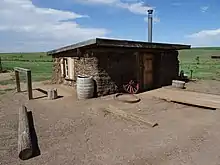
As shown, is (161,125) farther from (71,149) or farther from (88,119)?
(71,149)

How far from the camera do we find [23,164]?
13.5ft

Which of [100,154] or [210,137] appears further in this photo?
[210,137]

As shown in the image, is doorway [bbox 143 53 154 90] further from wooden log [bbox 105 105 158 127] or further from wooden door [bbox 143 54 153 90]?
wooden log [bbox 105 105 158 127]

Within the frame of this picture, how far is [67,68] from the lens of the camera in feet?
41.4

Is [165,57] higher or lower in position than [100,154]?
higher

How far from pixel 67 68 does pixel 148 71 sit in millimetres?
5008

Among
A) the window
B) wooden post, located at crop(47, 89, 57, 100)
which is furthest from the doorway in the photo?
wooden post, located at crop(47, 89, 57, 100)

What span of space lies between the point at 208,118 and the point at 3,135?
6365 mm

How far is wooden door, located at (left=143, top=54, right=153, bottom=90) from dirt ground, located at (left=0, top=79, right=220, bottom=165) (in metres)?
3.45

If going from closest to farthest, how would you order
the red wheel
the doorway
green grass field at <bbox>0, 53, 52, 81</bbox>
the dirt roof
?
the dirt roof → the red wheel → the doorway → green grass field at <bbox>0, 53, 52, 81</bbox>

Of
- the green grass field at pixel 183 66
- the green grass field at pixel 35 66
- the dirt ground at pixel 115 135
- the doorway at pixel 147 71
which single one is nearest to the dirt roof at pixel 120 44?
the doorway at pixel 147 71

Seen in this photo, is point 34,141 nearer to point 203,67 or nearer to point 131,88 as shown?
point 131,88

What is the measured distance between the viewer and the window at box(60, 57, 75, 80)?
12.0 metres

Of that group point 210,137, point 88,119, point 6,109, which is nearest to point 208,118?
point 210,137
